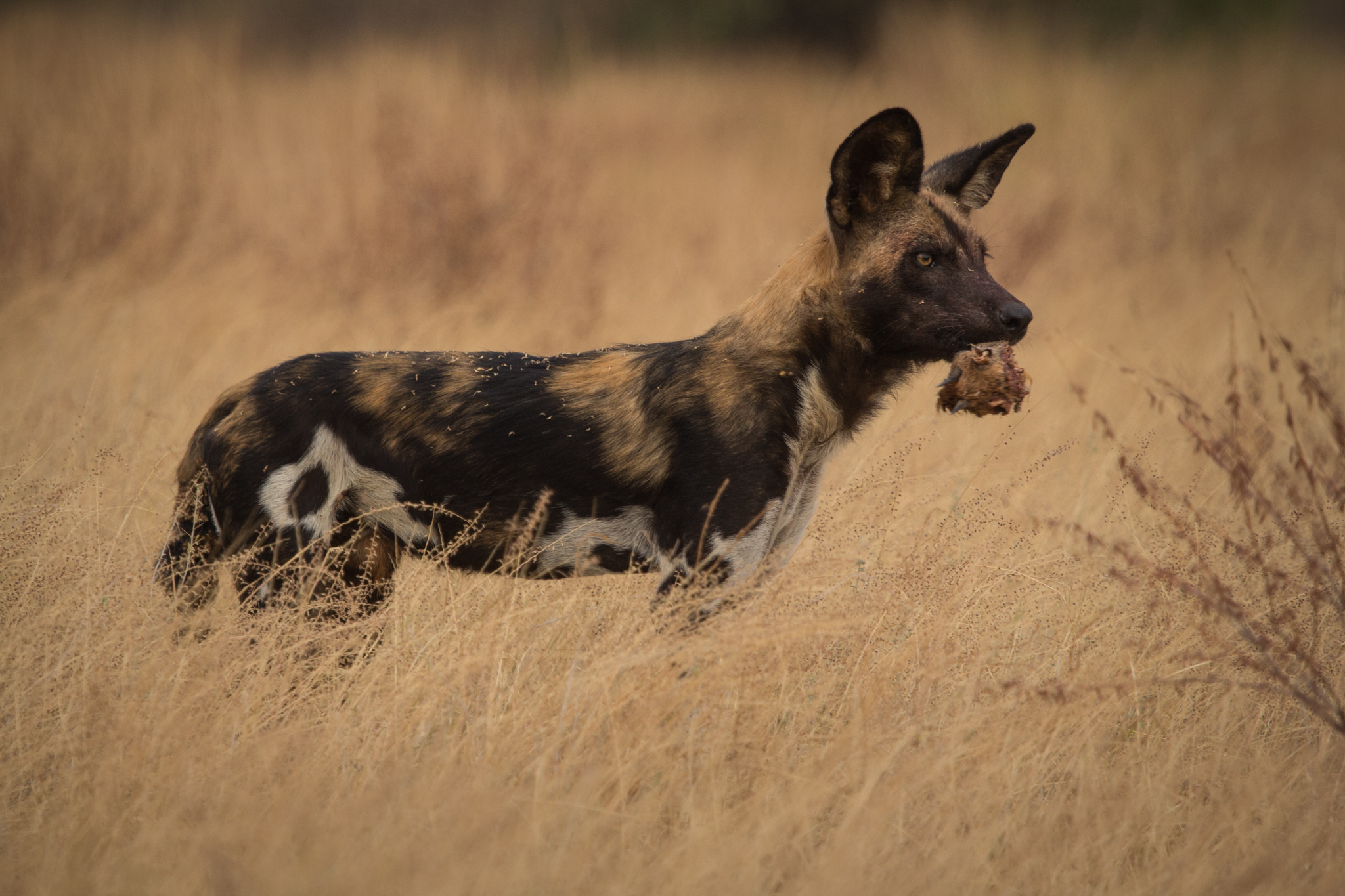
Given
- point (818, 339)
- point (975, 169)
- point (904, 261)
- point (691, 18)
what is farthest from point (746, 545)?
point (691, 18)

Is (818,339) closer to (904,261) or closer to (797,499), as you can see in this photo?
(904,261)

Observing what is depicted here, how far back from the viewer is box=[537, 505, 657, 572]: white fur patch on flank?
3.28m

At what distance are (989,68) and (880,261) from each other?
905 cm

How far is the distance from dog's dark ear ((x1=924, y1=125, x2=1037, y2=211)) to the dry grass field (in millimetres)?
784

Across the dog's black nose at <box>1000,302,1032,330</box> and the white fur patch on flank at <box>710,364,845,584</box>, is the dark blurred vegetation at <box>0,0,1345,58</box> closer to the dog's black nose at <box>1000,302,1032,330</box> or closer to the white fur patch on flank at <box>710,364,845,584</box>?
the white fur patch on flank at <box>710,364,845,584</box>

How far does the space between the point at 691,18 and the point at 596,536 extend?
1325 cm

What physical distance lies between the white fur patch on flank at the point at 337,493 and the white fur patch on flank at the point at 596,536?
368 mm

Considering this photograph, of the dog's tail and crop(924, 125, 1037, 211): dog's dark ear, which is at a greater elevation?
crop(924, 125, 1037, 211): dog's dark ear

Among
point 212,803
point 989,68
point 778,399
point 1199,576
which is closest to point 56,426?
point 212,803

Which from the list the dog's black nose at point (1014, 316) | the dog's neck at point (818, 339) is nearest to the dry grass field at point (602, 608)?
the dog's neck at point (818, 339)

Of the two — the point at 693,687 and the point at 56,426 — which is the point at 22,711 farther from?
the point at 56,426

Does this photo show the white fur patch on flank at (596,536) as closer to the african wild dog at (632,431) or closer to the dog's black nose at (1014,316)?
the african wild dog at (632,431)

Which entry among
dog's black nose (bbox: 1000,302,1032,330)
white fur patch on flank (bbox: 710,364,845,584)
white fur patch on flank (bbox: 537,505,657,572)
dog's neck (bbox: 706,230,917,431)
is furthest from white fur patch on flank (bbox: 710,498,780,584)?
dog's black nose (bbox: 1000,302,1032,330)

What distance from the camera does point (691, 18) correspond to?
1502 centimetres
